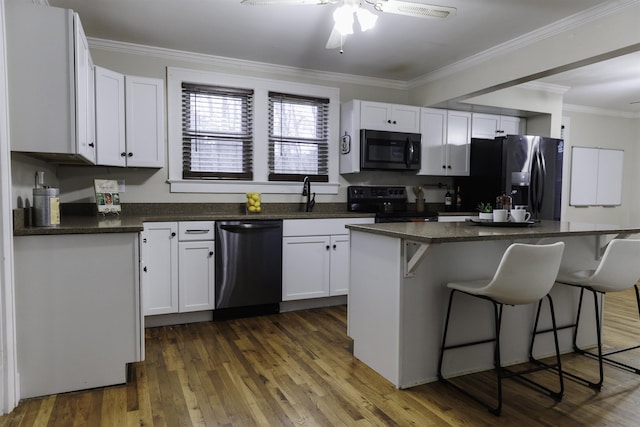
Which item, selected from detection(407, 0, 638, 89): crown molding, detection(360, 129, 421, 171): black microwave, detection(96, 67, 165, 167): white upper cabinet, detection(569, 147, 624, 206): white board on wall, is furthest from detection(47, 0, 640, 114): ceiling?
detection(569, 147, 624, 206): white board on wall

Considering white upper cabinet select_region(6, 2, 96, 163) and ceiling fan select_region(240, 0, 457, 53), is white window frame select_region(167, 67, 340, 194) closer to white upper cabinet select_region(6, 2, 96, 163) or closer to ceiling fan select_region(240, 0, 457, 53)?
white upper cabinet select_region(6, 2, 96, 163)

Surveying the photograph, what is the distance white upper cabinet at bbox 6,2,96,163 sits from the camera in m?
2.12

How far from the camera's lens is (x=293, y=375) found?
8.14 feet

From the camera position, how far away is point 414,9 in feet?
8.04

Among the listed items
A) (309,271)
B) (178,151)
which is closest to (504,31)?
(309,271)

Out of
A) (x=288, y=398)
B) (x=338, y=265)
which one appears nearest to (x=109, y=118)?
(x=338, y=265)

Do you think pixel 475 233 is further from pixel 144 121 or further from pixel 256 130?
pixel 144 121

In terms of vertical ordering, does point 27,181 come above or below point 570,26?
below

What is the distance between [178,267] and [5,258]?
145 centimetres

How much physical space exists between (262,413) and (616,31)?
322 centimetres

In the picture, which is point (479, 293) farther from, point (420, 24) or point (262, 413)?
point (420, 24)

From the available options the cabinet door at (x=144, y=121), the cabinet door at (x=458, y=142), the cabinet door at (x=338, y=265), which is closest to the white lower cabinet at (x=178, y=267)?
the cabinet door at (x=144, y=121)

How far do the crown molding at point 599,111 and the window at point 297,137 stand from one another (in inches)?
151

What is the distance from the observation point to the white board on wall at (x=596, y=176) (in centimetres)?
609
